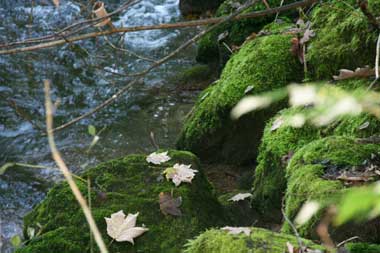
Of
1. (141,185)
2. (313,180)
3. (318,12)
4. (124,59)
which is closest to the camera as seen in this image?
(313,180)

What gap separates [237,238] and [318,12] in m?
3.39

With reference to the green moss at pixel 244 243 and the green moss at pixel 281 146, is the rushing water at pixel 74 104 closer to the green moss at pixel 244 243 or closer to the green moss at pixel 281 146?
the green moss at pixel 281 146

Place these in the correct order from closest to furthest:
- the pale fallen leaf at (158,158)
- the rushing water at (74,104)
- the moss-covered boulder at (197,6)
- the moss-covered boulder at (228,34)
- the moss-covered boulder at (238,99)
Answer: the pale fallen leaf at (158,158), the moss-covered boulder at (238,99), the rushing water at (74,104), the moss-covered boulder at (228,34), the moss-covered boulder at (197,6)

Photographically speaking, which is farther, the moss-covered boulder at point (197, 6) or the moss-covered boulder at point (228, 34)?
the moss-covered boulder at point (197, 6)

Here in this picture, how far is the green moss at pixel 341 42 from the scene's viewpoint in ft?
14.9

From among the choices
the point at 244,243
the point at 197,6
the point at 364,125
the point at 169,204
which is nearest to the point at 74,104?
the point at 197,6

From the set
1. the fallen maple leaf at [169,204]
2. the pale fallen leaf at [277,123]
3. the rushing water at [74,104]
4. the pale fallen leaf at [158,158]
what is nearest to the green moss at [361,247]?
the fallen maple leaf at [169,204]

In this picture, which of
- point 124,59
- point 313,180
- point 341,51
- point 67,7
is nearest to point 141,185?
point 313,180

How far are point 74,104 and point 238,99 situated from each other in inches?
139

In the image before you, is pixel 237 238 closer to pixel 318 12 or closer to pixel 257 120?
pixel 257 120

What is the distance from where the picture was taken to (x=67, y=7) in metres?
11.2

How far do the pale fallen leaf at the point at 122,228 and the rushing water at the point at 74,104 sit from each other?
2.05 metres

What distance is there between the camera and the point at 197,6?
35.8 ft

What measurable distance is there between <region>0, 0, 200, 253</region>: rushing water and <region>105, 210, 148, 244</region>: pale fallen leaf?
2048mm
